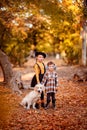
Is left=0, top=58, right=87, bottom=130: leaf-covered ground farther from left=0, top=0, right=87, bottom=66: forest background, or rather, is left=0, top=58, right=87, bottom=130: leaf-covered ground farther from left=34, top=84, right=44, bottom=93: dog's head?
left=0, top=0, right=87, bottom=66: forest background

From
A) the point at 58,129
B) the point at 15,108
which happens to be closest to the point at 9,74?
the point at 15,108

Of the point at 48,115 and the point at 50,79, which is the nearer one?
the point at 48,115

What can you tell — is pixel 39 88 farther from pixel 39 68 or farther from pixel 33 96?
pixel 39 68

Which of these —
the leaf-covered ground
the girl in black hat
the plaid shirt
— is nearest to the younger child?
the plaid shirt

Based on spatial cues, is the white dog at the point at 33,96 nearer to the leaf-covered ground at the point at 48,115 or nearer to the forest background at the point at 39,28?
the leaf-covered ground at the point at 48,115

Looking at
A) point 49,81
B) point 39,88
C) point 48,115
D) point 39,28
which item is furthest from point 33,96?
point 39,28

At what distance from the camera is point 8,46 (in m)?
25.9

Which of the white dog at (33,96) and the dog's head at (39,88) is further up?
the dog's head at (39,88)

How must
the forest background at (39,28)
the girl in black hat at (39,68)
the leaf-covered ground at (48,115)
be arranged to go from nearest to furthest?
the leaf-covered ground at (48,115) < the girl in black hat at (39,68) < the forest background at (39,28)

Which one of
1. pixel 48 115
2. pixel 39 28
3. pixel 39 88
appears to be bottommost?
pixel 48 115

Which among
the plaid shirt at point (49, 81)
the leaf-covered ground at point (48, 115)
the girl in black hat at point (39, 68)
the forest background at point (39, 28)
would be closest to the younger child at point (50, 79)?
the plaid shirt at point (49, 81)

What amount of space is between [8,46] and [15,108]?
1636 centimetres

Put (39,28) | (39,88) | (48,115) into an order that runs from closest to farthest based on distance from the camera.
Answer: (48,115) < (39,88) < (39,28)

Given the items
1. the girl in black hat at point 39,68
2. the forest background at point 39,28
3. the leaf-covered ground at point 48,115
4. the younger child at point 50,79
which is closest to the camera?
the leaf-covered ground at point 48,115
